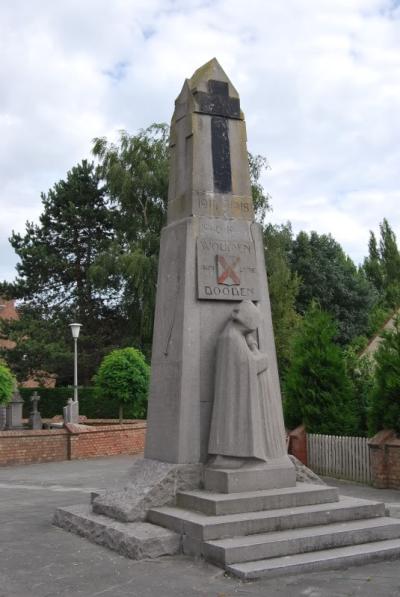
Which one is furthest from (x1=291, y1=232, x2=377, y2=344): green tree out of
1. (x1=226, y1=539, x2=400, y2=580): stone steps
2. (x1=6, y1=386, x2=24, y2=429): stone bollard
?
(x1=226, y1=539, x2=400, y2=580): stone steps

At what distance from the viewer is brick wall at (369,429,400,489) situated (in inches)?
484

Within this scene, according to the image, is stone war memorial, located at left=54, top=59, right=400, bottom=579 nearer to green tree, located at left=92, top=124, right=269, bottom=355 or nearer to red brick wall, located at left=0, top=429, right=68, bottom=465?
red brick wall, located at left=0, top=429, right=68, bottom=465

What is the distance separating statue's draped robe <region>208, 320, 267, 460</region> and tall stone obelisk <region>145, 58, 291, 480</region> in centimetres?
24

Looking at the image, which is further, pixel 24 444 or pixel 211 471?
pixel 24 444

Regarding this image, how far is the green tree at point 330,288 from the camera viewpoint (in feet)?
124

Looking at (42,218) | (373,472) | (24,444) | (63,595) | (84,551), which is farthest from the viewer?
(42,218)

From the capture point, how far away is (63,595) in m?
5.72

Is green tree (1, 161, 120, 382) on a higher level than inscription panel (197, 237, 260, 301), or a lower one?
higher

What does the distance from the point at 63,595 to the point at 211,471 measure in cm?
242

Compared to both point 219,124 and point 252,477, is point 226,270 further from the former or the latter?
point 252,477

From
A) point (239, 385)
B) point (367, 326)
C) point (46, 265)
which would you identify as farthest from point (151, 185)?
point (239, 385)

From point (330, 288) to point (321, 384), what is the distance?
79.7 ft

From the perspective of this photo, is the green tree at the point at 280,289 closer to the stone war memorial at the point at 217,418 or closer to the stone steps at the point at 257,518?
the stone war memorial at the point at 217,418

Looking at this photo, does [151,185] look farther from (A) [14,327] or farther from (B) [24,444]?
(B) [24,444]
